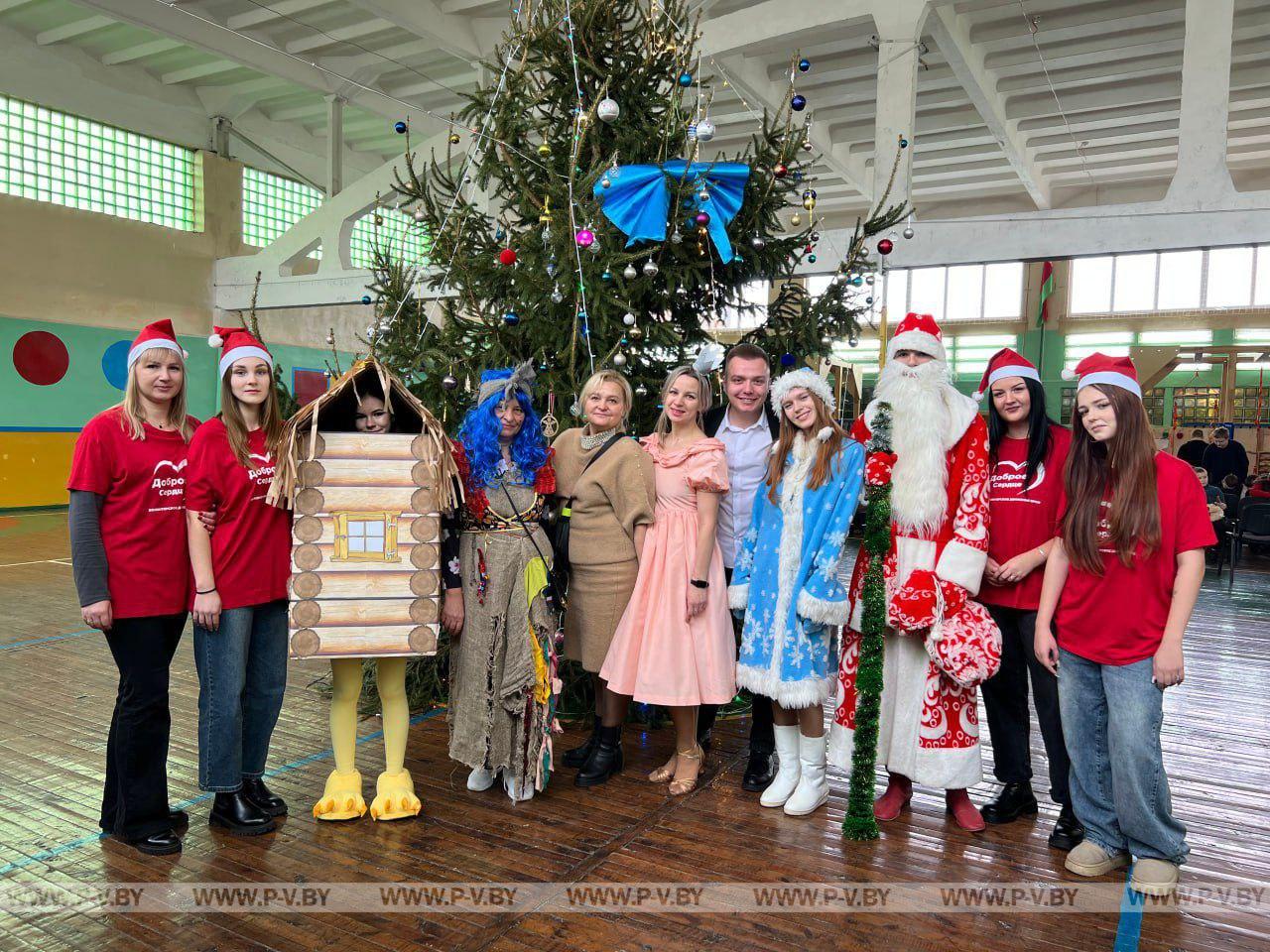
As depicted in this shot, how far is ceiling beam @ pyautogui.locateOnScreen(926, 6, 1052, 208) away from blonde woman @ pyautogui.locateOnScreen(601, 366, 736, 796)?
7189mm

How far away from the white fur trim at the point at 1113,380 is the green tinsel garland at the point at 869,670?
696 mm

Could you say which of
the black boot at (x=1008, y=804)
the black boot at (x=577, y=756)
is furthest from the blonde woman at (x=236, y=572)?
the black boot at (x=1008, y=804)

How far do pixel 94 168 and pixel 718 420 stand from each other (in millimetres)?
12798

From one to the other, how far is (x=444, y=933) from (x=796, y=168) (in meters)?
3.62

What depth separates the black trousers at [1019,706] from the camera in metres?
3.05

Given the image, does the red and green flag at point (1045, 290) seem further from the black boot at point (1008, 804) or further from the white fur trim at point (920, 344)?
the black boot at point (1008, 804)

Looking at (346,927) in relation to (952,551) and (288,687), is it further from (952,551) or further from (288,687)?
(288,687)

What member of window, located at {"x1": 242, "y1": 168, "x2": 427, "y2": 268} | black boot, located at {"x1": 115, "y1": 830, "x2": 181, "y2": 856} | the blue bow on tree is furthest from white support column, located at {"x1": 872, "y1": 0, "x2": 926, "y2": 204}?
window, located at {"x1": 242, "y1": 168, "x2": 427, "y2": 268}

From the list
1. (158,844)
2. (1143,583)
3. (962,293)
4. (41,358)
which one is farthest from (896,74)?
(41,358)

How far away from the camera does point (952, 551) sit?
2.91 metres

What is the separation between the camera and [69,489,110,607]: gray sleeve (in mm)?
2629

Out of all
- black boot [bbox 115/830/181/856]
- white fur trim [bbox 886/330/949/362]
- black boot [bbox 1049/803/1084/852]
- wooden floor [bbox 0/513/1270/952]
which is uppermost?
white fur trim [bbox 886/330/949/362]

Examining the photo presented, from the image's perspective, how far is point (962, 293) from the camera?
18.1 metres

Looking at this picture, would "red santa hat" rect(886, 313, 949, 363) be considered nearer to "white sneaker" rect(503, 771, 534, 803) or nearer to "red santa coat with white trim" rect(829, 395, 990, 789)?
"red santa coat with white trim" rect(829, 395, 990, 789)
